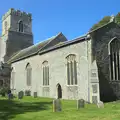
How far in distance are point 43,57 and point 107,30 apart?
973 centimetres

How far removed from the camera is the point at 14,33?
43.7 meters

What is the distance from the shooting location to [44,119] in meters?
10.7

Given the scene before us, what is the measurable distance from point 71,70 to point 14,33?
24398mm

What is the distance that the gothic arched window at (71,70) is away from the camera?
22266 mm

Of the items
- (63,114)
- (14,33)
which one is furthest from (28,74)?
→ (63,114)

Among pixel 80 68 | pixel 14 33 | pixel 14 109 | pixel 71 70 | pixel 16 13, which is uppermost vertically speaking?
pixel 16 13

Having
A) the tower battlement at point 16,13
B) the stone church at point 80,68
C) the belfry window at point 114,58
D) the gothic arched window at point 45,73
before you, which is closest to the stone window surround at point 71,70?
the stone church at point 80,68

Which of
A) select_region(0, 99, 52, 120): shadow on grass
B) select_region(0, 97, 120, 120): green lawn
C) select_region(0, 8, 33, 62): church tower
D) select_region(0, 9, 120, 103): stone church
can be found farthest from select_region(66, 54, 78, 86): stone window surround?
select_region(0, 8, 33, 62): church tower

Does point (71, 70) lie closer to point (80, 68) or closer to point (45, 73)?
point (80, 68)

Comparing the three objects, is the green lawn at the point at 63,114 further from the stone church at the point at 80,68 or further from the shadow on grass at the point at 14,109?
the stone church at the point at 80,68

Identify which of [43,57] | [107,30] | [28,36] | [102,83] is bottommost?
[102,83]

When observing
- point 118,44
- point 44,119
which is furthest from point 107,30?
point 44,119

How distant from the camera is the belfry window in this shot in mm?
21359

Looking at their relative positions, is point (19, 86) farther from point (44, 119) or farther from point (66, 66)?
point (44, 119)
